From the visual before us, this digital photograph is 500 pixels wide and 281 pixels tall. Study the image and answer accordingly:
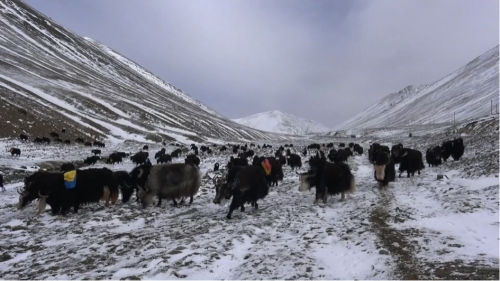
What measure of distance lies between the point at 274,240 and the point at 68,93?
83.6 metres

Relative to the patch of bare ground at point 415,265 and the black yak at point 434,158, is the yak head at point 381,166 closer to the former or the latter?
the patch of bare ground at point 415,265

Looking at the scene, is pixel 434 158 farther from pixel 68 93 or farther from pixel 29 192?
pixel 68 93

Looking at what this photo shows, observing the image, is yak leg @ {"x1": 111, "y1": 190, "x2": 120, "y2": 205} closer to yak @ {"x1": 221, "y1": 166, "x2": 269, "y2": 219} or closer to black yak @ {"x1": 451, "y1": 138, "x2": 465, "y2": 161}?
yak @ {"x1": 221, "y1": 166, "x2": 269, "y2": 219}

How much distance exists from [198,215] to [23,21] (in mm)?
150014

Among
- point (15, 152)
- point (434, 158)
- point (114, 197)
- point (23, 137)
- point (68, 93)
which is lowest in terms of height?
point (114, 197)

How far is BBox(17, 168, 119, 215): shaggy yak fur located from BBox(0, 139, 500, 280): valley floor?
1.26ft

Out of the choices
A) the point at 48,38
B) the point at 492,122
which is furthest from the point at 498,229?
the point at 48,38

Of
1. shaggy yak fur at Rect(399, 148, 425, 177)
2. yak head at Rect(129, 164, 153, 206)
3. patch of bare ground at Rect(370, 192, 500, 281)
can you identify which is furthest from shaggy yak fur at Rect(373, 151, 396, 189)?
yak head at Rect(129, 164, 153, 206)

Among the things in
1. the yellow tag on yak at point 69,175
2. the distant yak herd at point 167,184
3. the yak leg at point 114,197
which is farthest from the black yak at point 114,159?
the yellow tag on yak at point 69,175

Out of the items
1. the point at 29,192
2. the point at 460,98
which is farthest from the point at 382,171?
the point at 460,98

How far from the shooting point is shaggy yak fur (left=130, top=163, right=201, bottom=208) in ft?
36.9

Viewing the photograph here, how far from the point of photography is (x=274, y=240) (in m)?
7.36

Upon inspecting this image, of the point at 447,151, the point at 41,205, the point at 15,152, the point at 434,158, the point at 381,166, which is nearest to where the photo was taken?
the point at 41,205

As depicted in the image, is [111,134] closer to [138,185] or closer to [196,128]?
[196,128]
